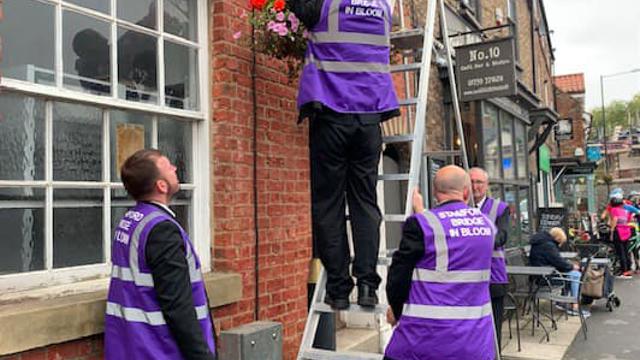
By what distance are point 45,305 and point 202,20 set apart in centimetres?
207

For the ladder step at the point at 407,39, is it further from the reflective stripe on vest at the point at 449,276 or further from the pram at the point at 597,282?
the pram at the point at 597,282

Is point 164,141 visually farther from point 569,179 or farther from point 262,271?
point 569,179

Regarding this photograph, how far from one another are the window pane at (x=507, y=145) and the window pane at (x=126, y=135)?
26.1 ft

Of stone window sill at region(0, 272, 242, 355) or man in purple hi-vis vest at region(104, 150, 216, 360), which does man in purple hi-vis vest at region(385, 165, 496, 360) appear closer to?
man in purple hi-vis vest at region(104, 150, 216, 360)

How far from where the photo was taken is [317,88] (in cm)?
332

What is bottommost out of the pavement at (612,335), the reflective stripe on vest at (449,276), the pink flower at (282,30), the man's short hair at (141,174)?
the pavement at (612,335)

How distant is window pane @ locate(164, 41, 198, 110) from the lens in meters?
3.77

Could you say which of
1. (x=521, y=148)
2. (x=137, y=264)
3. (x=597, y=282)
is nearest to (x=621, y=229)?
(x=521, y=148)

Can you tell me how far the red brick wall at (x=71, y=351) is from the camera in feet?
8.70

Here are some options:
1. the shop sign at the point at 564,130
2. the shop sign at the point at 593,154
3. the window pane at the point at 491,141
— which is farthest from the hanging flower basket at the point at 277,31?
the shop sign at the point at 593,154

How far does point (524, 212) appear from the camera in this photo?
11633 mm

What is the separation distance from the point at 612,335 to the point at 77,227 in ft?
22.8

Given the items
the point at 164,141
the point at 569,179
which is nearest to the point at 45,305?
the point at 164,141

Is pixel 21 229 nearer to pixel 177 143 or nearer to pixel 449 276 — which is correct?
pixel 177 143
